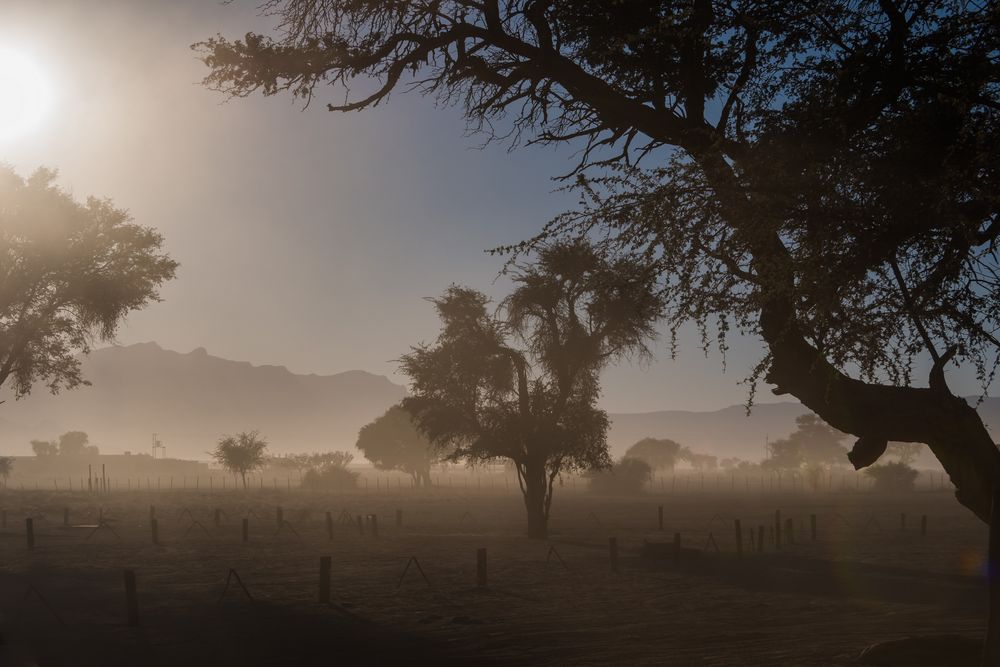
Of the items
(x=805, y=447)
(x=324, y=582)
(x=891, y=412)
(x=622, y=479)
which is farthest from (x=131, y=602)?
(x=805, y=447)

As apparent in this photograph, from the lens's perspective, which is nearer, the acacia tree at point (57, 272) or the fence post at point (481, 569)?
the fence post at point (481, 569)

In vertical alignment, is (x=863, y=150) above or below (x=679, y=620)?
above

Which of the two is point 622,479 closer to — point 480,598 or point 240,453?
point 240,453

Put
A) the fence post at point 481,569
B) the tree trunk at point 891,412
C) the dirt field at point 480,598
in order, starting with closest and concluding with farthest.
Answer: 1. the tree trunk at point 891,412
2. the dirt field at point 480,598
3. the fence post at point 481,569

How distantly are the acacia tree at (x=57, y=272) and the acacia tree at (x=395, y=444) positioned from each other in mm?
95507

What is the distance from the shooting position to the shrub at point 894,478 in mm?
106125

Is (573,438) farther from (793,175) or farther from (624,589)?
(793,175)

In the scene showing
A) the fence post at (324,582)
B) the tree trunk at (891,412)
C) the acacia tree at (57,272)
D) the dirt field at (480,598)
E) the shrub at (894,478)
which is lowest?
the shrub at (894,478)

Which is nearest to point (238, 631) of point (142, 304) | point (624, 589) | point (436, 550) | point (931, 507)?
point (624, 589)

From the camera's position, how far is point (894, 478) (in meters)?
108

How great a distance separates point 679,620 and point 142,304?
27.1 meters

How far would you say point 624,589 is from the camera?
24.0 meters

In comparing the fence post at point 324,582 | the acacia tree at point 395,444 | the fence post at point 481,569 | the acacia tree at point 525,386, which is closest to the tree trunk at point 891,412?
the fence post at point 324,582

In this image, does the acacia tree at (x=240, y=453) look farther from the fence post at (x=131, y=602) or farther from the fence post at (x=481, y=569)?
the fence post at (x=131, y=602)
